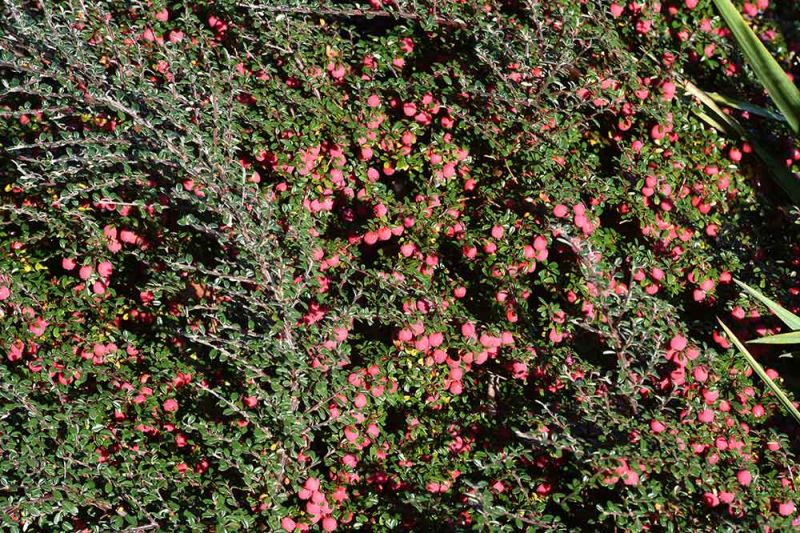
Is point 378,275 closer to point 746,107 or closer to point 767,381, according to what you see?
point 767,381

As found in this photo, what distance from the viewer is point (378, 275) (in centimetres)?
285

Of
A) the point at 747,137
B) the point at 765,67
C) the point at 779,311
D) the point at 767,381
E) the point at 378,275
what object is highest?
the point at 765,67

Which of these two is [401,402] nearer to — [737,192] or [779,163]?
[737,192]

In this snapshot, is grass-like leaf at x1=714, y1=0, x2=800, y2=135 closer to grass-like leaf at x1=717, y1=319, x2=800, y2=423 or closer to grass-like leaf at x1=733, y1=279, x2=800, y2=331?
grass-like leaf at x1=733, y1=279, x2=800, y2=331

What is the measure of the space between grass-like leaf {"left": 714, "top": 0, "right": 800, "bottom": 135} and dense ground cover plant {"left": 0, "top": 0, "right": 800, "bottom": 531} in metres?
0.19

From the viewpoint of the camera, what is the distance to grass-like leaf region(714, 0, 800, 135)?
317 cm

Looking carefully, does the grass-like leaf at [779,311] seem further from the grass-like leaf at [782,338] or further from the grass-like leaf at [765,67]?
the grass-like leaf at [765,67]

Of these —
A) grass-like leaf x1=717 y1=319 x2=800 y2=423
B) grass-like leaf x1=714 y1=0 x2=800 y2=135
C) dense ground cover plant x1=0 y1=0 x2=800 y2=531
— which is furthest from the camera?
grass-like leaf x1=714 y1=0 x2=800 y2=135

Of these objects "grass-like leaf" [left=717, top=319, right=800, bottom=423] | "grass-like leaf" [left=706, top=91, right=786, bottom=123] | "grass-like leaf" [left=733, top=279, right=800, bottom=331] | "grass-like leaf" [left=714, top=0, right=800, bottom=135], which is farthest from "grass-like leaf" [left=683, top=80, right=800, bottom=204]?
"grass-like leaf" [left=717, top=319, right=800, bottom=423]

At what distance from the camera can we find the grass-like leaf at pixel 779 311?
2820 mm

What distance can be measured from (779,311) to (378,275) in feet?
4.29

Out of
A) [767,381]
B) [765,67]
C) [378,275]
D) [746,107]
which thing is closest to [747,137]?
[746,107]

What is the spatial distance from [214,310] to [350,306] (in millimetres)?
470

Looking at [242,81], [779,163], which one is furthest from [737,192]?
[242,81]
